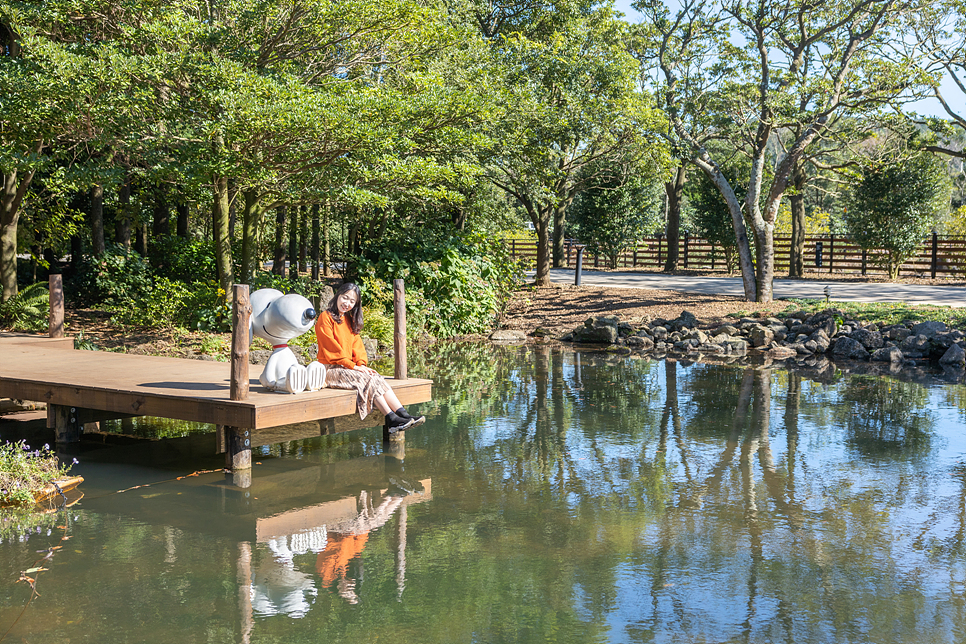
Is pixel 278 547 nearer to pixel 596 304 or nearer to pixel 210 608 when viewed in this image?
pixel 210 608

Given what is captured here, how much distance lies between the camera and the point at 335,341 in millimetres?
8125

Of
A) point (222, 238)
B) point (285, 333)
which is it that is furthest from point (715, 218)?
point (285, 333)

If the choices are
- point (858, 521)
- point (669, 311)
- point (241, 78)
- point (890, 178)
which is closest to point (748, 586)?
point (858, 521)

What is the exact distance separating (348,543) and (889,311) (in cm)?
1662

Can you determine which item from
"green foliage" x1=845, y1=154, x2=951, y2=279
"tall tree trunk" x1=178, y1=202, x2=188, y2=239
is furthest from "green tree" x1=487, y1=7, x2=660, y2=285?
"green foliage" x1=845, y1=154, x2=951, y2=279

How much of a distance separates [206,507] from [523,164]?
15.8 meters

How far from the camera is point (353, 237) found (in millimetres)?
27531

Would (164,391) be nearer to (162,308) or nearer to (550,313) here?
(162,308)

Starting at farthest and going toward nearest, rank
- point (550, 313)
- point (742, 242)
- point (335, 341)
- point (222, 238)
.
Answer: point (550, 313), point (742, 242), point (222, 238), point (335, 341)

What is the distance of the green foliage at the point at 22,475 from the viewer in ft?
21.5

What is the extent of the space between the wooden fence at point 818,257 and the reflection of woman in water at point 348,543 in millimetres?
16940

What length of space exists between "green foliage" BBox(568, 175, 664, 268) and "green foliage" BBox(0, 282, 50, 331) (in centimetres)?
2397

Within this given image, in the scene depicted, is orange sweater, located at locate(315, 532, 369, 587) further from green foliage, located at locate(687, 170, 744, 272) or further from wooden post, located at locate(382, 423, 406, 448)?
green foliage, located at locate(687, 170, 744, 272)

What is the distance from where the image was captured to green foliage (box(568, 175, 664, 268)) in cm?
3575
